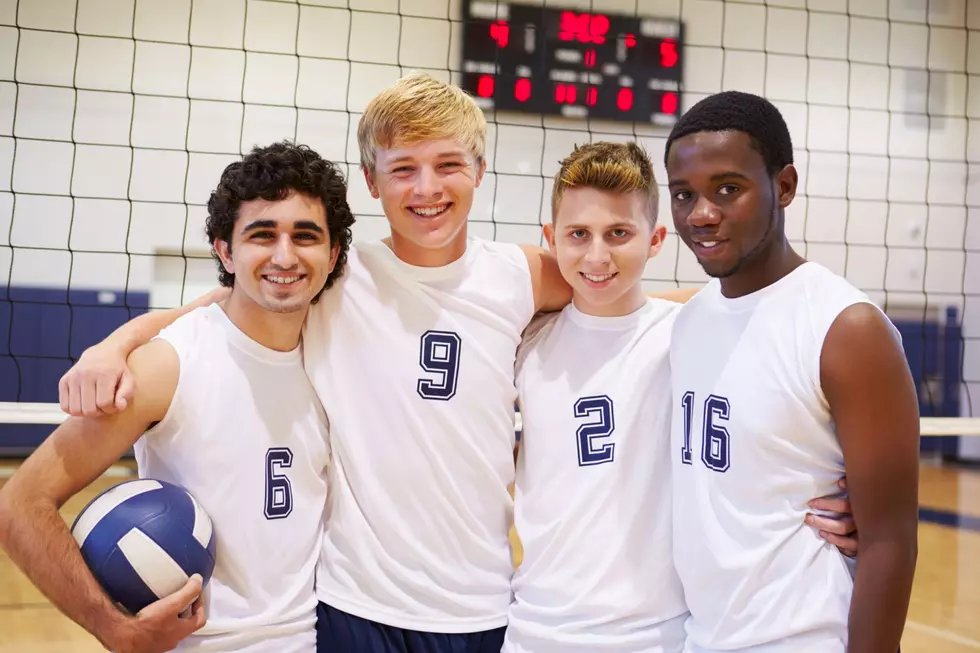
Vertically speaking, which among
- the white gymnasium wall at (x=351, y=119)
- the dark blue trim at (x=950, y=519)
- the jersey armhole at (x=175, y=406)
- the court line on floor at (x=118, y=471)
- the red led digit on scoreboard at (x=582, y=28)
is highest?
the red led digit on scoreboard at (x=582, y=28)

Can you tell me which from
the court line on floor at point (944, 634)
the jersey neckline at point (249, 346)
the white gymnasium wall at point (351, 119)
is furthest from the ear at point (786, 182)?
the white gymnasium wall at point (351, 119)

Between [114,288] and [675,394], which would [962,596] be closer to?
[675,394]

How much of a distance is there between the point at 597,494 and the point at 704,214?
59 cm

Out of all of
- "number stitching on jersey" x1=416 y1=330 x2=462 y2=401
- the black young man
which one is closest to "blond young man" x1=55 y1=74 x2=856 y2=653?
"number stitching on jersey" x1=416 y1=330 x2=462 y2=401

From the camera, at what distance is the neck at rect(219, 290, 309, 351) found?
5.46 ft

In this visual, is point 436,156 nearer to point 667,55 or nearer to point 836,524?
point 836,524

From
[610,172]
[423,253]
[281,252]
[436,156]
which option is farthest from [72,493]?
[610,172]

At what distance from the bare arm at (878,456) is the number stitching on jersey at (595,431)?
49 cm

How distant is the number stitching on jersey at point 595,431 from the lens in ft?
5.43

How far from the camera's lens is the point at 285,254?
159 cm

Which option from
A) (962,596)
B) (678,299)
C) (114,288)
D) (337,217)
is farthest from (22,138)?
(962,596)

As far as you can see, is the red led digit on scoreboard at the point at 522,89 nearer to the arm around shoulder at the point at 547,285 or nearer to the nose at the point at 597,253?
the arm around shoulder at the point at 547,285

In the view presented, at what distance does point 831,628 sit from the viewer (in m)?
1.30

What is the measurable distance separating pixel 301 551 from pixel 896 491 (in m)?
1.07
